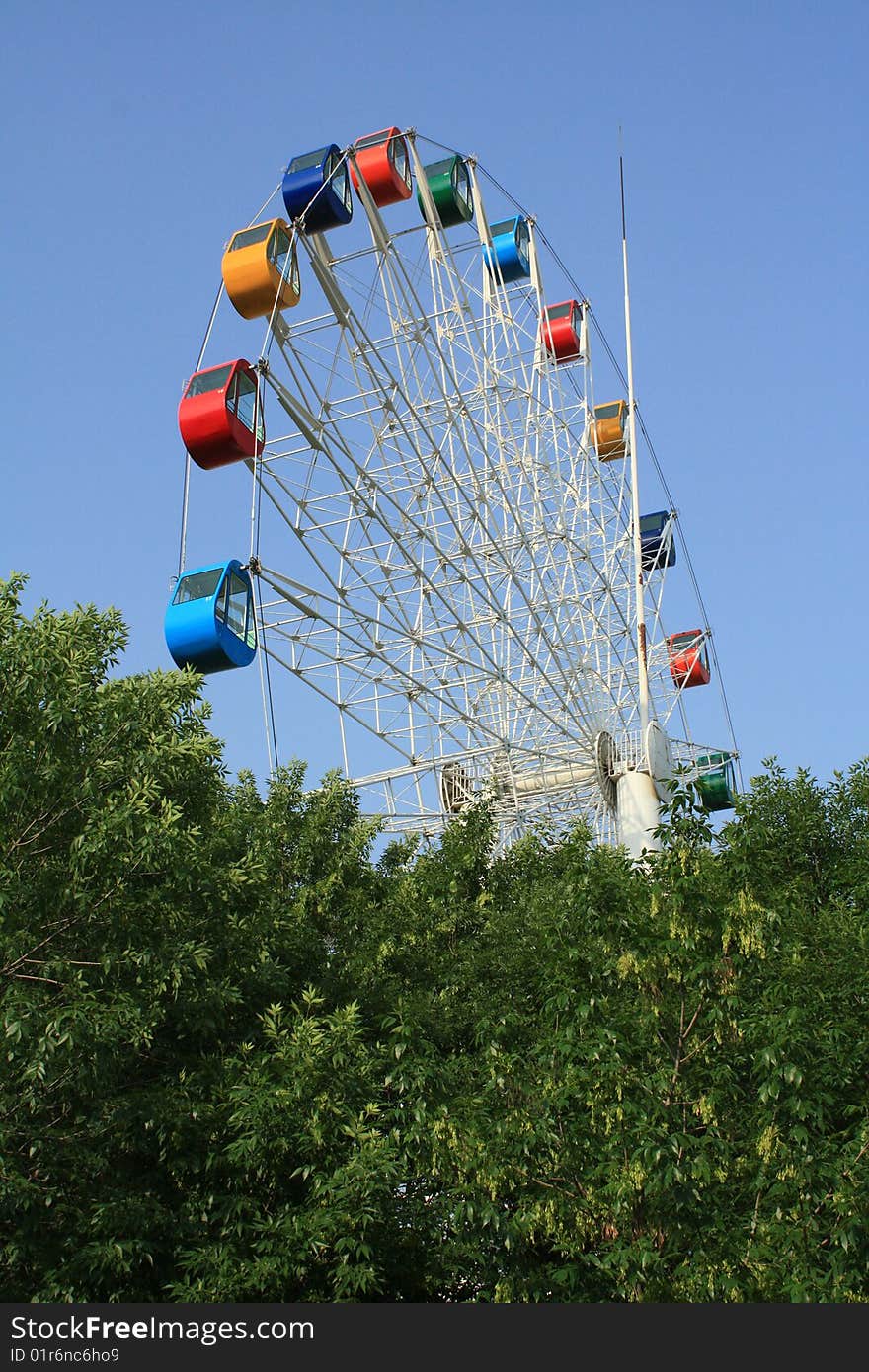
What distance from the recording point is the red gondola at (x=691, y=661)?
43.8 meters

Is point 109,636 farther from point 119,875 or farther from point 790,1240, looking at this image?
point 790,1240

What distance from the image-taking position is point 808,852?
23031 mm

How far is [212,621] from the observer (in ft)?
72.1

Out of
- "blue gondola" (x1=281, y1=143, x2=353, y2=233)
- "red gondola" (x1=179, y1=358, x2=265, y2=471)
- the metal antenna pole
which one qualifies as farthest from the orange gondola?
"red gondola" (x1=179, y1=358, x2=265, y2=471)

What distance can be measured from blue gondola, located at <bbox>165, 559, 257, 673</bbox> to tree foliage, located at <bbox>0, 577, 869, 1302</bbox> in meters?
7.04

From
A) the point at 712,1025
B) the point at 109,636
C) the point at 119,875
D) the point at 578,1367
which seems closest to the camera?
the point at 578,1367

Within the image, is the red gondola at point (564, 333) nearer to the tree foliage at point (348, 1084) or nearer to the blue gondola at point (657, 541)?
the blue gondola at point (657, 541)

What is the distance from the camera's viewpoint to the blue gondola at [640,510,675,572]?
134 ft

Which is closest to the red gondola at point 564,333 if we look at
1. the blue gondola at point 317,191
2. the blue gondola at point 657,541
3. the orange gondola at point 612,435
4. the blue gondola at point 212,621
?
the orange gondola at point 612,435

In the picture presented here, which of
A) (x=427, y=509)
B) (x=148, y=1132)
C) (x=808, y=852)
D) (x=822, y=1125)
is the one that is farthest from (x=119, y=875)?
(x=427, y=509)

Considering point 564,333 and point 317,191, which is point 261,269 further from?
point 564,333

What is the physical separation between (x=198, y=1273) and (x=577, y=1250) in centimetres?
372

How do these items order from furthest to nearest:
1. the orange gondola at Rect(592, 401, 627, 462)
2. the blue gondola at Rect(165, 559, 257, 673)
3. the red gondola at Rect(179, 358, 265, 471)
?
the orange gondola at Rect(592, 401, 627, 462) < the red gondola at Rect(179, 358, 265, 471) < the blue gondola at Rect(165, 559, 257, 673)

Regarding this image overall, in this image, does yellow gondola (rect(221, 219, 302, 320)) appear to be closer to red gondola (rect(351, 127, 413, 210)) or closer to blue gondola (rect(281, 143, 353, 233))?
blue gondola (rect(281, 143, 353, 233))
